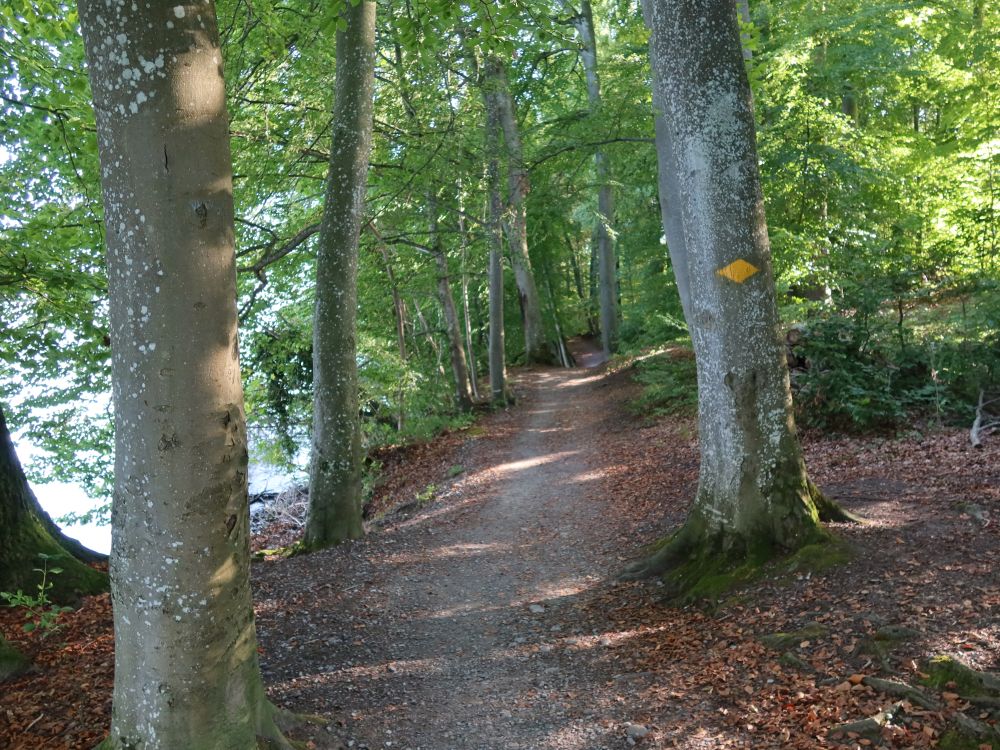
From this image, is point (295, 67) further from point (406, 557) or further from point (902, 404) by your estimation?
point (902, 404)

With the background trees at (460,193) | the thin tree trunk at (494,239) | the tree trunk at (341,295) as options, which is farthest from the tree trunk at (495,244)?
the tree trunk at (341,295)

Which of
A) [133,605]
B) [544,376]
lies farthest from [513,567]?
[544,376]

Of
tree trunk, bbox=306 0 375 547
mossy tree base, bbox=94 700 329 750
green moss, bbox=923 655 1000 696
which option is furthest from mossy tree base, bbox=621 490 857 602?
tree trunk, bbox=306 0 375 547

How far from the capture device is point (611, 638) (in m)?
5.33

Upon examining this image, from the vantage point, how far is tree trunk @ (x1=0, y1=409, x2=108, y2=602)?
19.2 feet

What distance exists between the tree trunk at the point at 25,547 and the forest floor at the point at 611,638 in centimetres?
30

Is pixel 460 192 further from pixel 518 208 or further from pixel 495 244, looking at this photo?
pixel 518 208

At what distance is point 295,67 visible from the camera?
10305mm

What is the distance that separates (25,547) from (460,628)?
3.72m

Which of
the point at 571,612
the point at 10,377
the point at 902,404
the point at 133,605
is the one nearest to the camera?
the point at 133,605

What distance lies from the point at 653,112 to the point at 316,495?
6830 millimetres

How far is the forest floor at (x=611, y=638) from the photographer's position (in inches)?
154

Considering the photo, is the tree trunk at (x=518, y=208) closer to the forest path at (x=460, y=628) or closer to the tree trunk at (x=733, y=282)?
the forest path at (x=460, y=628)

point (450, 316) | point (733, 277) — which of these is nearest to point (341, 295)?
point (733, 277)
